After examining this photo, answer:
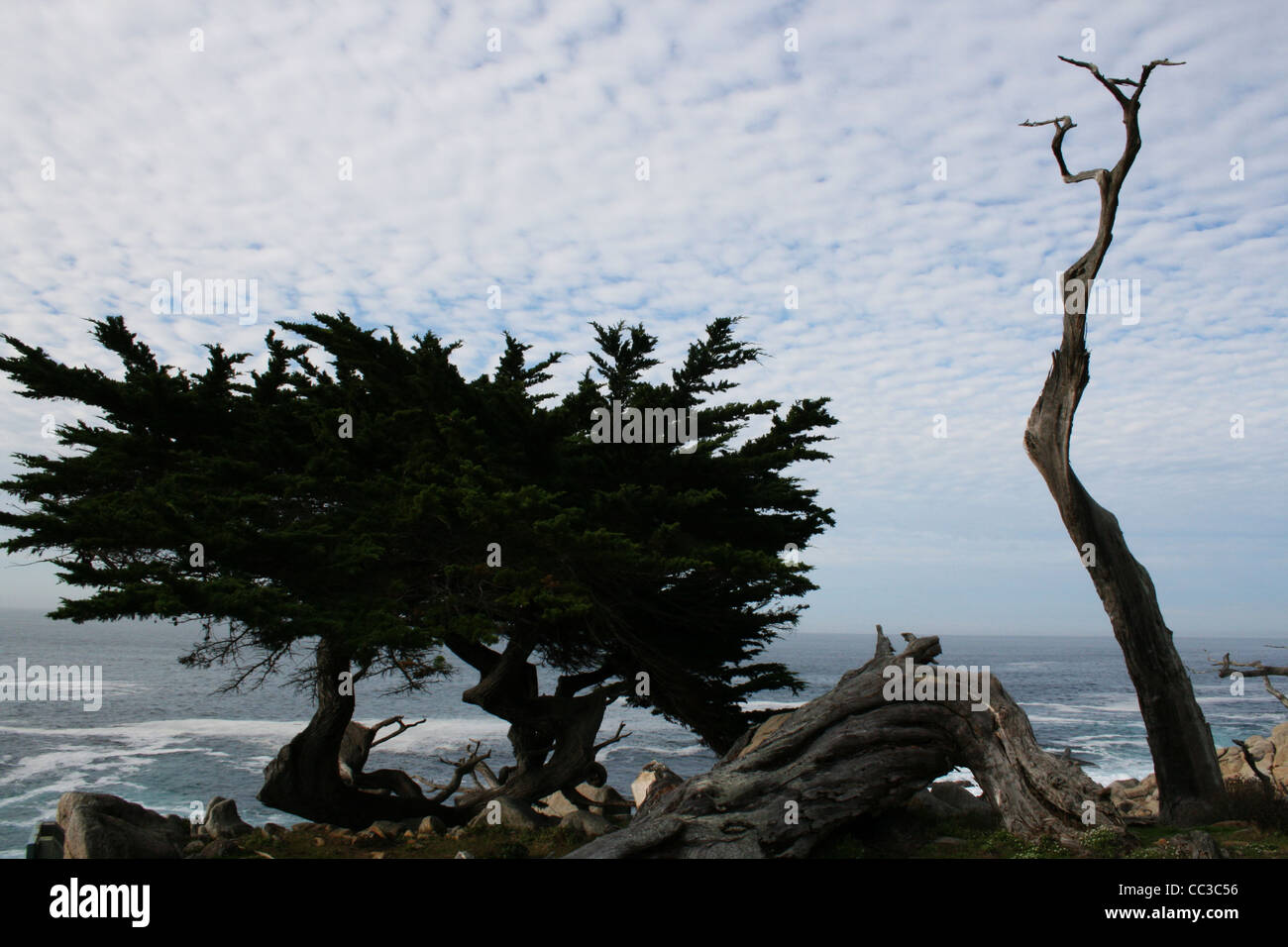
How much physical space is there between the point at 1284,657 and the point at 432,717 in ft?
628

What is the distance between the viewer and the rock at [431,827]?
12.5 m

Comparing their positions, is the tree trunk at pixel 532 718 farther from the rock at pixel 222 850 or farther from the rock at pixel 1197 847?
the rock at pixel 1197 847

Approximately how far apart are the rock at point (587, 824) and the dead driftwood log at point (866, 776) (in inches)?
66.5

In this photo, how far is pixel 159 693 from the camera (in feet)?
195

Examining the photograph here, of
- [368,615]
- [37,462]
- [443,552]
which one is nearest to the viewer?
[368,615]

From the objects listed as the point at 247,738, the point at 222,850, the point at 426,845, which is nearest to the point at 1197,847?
the point at 426,845

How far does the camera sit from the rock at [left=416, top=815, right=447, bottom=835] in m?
12.5

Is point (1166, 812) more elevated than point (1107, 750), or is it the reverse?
point (1166, 812)

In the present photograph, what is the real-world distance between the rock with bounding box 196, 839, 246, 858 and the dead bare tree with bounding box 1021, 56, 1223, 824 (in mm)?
11716

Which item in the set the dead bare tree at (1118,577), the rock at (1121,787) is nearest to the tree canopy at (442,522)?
the dead bare tree at (1118,577)

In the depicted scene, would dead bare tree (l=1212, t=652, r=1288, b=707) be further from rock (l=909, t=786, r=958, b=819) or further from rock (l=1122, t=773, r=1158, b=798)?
rock (l=1122, t=773, r=1158, b=798)

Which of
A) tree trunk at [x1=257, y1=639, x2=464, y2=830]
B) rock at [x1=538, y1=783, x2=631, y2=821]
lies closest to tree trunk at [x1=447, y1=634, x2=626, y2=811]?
tree trunk at [x1=257, y1=639, x2=464, y2=830]
